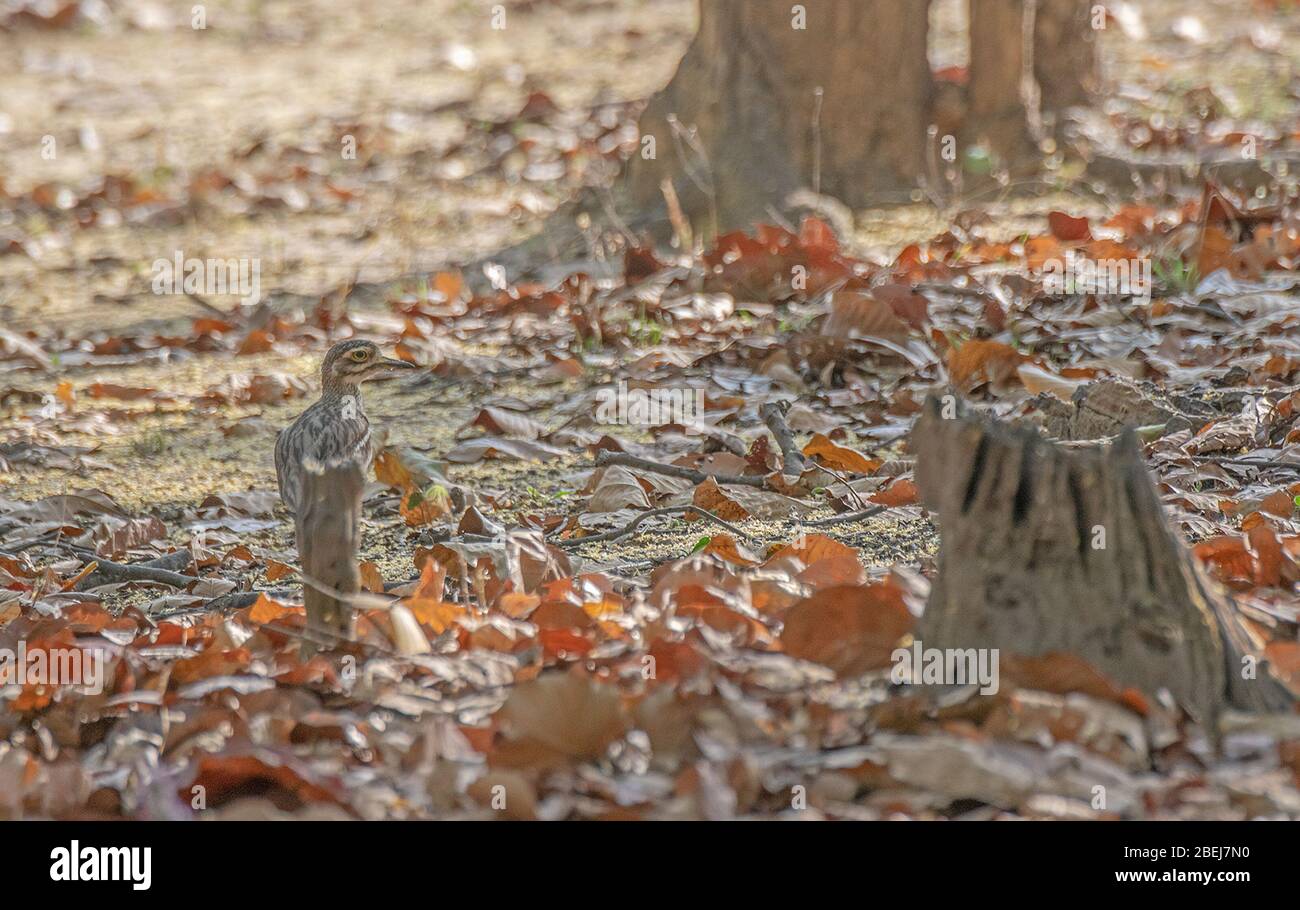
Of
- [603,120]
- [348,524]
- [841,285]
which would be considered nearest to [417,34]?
[603,120]

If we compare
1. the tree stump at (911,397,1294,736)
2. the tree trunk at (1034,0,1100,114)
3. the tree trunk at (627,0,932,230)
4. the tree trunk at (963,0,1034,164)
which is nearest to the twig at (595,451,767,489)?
the tree stump at (911,397,1294,736)

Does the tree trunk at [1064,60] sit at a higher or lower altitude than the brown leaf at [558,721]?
higher

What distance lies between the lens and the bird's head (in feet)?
18.0

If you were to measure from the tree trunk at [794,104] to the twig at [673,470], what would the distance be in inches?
119

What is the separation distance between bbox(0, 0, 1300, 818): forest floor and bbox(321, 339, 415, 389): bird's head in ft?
0.97

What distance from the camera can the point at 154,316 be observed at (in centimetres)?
848

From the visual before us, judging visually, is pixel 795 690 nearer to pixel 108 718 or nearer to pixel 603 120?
pixel 108 718

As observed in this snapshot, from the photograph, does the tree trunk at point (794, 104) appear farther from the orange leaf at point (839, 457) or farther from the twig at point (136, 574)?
the twig at point (136, 574)

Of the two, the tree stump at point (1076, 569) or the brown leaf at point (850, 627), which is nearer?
the tree stump at point (1076, 569)

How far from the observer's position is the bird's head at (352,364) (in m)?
5.49

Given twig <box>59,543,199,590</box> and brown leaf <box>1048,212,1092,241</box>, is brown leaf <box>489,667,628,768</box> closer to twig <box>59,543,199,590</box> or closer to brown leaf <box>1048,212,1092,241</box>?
twig <box>59,543,199,590</box>

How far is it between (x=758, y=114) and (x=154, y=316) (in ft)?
10.3

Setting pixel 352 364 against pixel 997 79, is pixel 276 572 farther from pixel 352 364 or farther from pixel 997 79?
pixel 997 79

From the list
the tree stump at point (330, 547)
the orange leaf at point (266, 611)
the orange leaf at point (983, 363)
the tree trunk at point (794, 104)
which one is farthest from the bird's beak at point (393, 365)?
the tree trunk at point (794, 104)
